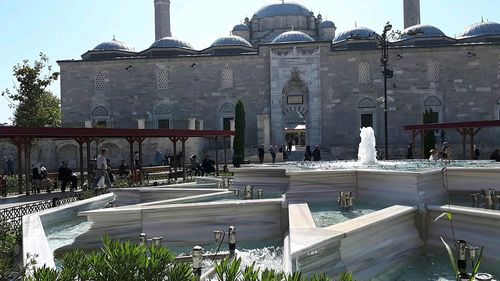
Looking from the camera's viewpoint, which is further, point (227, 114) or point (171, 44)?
point (171, 44)

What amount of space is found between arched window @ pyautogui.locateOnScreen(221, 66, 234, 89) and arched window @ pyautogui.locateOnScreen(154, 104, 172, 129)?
4.01 m

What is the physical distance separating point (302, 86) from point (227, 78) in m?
4.90

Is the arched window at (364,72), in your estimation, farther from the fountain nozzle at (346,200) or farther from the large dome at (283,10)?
the fountain nozzle at (346,200)

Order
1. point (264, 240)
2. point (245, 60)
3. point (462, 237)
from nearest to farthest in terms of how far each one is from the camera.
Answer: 1. point (462, 237)
2. point (264, 240)
3. point (245, 60)

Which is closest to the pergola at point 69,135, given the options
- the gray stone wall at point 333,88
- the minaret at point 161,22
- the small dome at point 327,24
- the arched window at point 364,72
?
the gray stone wall at point 333,88

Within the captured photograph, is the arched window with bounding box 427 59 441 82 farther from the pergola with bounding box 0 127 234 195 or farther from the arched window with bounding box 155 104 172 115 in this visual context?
the pergola with bounding box 0 127 234 195

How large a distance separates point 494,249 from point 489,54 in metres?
26.3

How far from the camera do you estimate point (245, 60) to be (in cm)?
3041

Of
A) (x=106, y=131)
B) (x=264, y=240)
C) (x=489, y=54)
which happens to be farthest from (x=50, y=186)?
(x=489, y=54)

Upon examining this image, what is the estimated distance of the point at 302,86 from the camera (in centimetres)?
Result: 3003

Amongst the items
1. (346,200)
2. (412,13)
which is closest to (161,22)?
(412,13)

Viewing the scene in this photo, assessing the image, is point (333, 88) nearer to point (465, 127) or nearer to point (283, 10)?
point (465, 127)

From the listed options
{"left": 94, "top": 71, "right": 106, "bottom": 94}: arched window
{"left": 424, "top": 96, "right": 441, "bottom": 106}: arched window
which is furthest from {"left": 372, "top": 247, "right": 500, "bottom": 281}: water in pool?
{"left": 94, "top": 71, "right": 106, "bottom": 94}: arched window

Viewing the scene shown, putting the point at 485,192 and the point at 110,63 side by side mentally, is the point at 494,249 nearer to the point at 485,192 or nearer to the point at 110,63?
the point at 485,192
